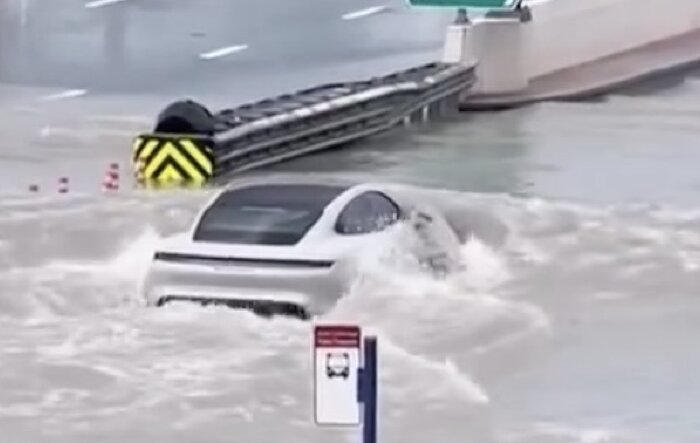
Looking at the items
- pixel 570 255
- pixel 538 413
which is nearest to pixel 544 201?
pixel 570 255

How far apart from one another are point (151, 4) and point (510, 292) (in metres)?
31.9

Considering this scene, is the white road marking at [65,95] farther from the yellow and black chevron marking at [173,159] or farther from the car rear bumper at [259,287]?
the car rear bumper at [259,287]

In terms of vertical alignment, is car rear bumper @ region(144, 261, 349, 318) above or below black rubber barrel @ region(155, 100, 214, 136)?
below

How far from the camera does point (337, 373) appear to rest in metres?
8.91

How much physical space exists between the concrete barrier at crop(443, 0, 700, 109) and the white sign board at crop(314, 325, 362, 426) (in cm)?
2818

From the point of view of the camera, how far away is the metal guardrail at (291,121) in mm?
→ 26812

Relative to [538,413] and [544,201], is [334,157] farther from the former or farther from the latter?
[538,413]

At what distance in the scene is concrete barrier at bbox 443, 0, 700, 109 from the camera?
1501 inches

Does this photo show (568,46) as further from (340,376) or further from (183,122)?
(340,376)

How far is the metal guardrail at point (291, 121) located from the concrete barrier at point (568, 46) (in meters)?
1.03

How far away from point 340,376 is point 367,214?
9906mm

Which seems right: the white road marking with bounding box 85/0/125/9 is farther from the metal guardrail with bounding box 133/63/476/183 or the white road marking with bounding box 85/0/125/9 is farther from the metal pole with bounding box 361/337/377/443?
the metal pole with bounding box 361/337/377/443

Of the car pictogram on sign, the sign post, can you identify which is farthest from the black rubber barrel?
the car pictogram on sign

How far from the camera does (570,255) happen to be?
71.8ft
